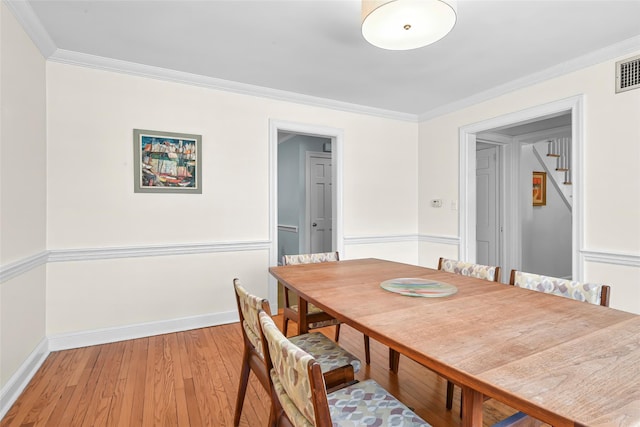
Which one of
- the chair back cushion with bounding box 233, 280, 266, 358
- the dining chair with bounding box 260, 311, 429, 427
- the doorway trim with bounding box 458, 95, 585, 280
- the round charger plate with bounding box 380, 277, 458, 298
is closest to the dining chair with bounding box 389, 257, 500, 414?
the round charger plate with bounding box 380, 277, 458, 298

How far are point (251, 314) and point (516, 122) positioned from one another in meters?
3.30

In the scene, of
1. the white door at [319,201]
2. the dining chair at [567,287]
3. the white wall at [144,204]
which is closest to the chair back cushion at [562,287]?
the dining chair at [567,287]

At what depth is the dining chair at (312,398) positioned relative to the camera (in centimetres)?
84

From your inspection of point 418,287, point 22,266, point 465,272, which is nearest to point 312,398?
point 418,287

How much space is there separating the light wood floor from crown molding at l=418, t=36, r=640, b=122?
282 cm

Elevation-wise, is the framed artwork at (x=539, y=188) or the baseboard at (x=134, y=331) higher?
the framed artwork at (x=539, y=188)

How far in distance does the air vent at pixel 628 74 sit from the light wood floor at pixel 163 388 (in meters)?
2.59

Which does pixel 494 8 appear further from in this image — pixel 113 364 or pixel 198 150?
pixel 113 364

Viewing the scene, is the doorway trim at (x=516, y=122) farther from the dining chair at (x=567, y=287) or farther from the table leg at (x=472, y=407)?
the table leg at (x=472, y=407)

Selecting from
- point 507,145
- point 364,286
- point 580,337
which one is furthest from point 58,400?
point 507,145

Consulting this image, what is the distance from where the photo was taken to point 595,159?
106 inches

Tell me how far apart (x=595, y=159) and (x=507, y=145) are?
6.81 ft

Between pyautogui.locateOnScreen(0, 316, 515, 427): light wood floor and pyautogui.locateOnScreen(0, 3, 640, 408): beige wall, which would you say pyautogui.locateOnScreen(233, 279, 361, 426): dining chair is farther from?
pyautogui.locateOnScreen(0, 3, 640, 408): beige wall

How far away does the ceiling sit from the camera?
2057 millimetres
